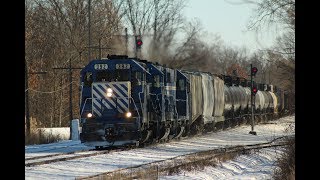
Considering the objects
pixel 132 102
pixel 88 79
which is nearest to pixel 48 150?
pixel 88 79

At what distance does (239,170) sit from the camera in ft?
58.2

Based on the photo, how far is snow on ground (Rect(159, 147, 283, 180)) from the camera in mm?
14984

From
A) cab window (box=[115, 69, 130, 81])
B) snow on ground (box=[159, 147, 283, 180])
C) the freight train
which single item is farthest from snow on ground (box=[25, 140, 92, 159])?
snow on ground (box=[159, 147, 283, 180])

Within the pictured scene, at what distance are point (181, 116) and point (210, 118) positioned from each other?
304 inches

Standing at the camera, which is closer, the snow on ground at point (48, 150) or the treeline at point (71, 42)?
the snow on ground at point (48, 150)

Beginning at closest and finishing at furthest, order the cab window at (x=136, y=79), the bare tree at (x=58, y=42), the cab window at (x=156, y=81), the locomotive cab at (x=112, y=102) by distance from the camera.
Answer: the locomotive cab at (x=112, y=102) → the cab window at (x=136, y=79) → the cab window at (x=156, y=81) → the bare tree at (x=58, y=42)

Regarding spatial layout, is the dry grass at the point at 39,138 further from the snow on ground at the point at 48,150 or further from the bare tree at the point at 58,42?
the bare tree at the point at 58,42

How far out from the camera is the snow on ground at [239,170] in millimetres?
14984

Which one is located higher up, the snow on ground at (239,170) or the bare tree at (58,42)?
the bare tree at (58,42)

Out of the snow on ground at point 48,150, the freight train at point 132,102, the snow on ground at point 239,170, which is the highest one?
the freight train at point 132,102

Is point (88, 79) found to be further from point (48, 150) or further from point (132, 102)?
point (48, 150)

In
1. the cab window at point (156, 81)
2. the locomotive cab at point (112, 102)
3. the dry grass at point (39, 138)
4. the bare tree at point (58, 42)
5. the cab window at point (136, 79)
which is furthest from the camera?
the bare tree at point (58, 42)

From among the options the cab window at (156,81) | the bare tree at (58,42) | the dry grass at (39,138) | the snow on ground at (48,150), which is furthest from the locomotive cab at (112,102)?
the bare tree at (58,42)
